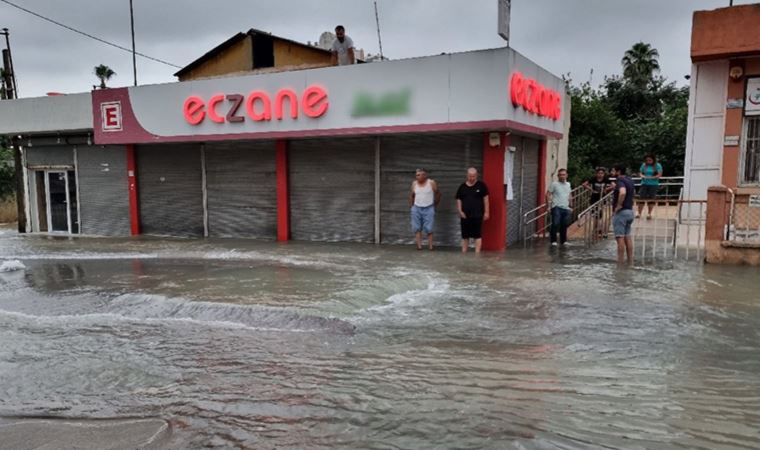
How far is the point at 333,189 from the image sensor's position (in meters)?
14.2

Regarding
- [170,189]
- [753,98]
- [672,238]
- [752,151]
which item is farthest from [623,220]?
[170,189]

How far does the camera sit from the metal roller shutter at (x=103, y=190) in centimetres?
1708

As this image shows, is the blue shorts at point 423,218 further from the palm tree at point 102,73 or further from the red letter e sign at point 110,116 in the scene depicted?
the palm tree at point 102,73

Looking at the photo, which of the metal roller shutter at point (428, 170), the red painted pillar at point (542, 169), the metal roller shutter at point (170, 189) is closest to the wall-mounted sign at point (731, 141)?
the red painted pillar at point (542, 169)

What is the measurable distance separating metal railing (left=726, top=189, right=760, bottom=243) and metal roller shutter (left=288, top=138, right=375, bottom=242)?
24.0 ft

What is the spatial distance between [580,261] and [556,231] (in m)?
2.21

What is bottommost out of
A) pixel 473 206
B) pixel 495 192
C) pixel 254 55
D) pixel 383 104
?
pixel 473 206

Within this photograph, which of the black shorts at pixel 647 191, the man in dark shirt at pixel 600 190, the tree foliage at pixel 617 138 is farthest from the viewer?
the tree foliage at pixel 617 138

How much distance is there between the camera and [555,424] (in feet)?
13.6

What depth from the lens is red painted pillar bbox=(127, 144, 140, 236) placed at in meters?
16.7

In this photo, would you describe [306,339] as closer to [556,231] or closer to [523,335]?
[523,335]

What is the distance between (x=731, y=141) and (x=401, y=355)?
11.4m

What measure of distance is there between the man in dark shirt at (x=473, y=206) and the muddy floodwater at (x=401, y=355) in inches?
61.4

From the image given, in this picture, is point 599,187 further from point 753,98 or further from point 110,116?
point 110,116
